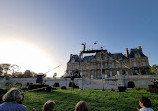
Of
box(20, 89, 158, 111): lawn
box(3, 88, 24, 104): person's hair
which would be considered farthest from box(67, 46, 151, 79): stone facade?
box(3, 88, 24, 104): person's hair

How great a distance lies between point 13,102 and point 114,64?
39684 mm

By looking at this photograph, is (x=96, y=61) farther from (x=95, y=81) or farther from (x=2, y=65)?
(x=2, y=65)

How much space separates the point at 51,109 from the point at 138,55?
4156 centimetres

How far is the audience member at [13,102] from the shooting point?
1954 millimetres

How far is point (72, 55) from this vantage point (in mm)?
50062

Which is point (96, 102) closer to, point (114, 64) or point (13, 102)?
point (13, 102)

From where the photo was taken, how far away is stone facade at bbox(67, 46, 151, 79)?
34.3 metres

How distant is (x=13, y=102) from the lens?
6.89 feet

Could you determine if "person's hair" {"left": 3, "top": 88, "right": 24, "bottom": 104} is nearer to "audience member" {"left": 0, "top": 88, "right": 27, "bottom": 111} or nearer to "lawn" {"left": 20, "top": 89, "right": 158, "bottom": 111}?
"audience member" {"left": 0, "top": 88, "right": 27, "bottom": 111}

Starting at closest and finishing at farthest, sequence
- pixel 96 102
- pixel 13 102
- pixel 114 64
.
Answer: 1. pixel 13 102
2. pixel 96 102
3. pixel 114 64

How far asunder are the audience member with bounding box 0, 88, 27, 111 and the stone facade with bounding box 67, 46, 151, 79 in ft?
99.5

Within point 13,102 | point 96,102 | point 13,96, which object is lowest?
point 96,102

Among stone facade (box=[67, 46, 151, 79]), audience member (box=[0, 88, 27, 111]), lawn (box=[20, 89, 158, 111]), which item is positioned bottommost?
lawn (box=[20, 89, 158, 111])

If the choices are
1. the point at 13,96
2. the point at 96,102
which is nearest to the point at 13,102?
the point at 13,96
